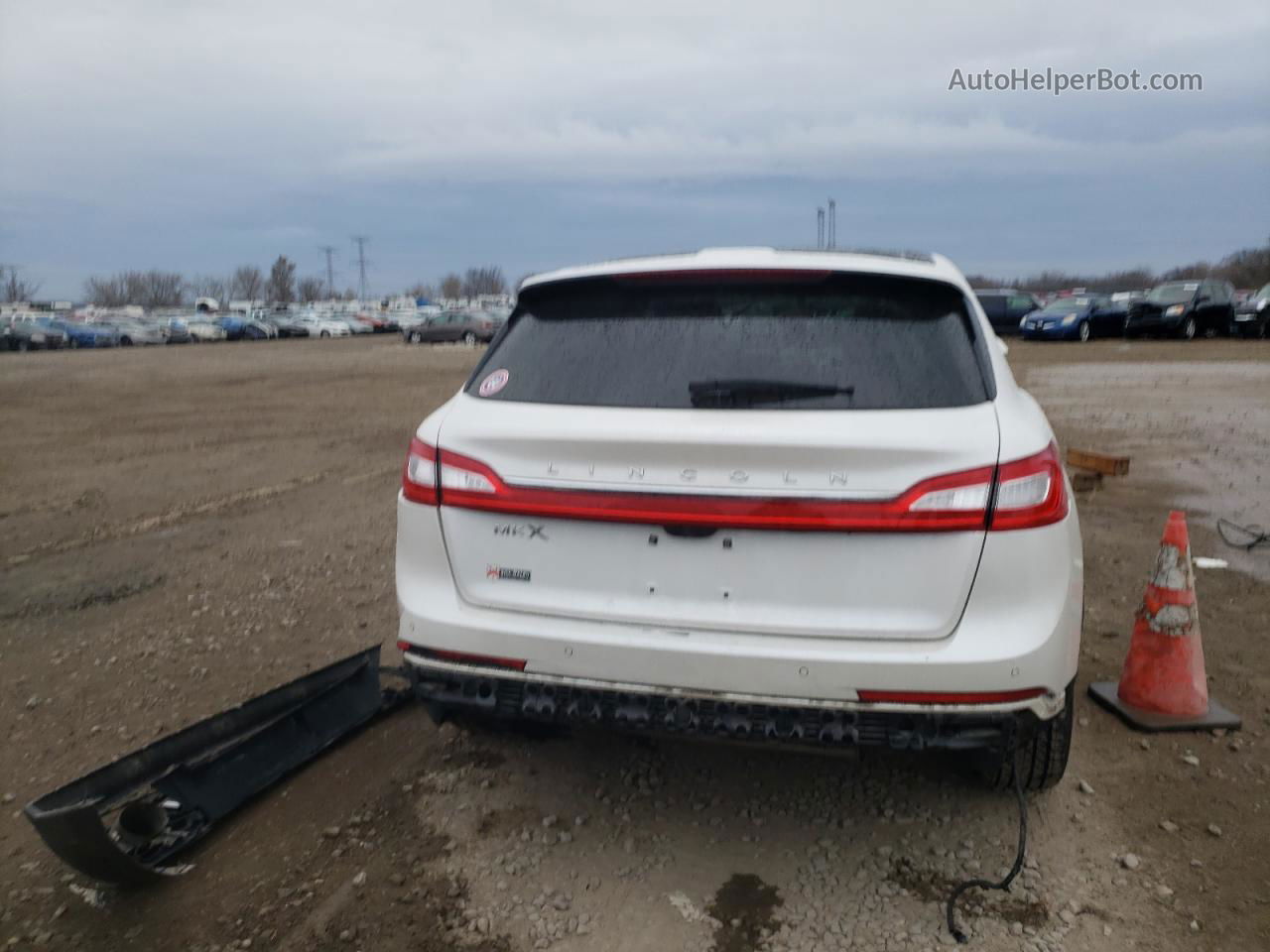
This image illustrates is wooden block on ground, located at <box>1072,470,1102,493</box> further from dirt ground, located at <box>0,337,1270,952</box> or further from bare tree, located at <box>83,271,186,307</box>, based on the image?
bare tree, located at <box>83,271,186,307</box>

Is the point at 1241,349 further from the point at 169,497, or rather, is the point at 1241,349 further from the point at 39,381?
the point at 39,381

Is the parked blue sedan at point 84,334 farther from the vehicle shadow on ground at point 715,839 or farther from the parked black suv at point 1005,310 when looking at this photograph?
the vehicle shadow on ground at point 715,839

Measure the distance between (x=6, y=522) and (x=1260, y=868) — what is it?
8.38m

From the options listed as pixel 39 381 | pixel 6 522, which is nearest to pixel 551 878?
pixel 6 522

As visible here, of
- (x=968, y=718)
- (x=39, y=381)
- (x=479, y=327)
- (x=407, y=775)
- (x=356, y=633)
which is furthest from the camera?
(x=479, y=327)

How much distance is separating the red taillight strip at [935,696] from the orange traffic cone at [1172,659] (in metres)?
1.78

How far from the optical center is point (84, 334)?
50.0 m

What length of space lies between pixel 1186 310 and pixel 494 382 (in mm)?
30617

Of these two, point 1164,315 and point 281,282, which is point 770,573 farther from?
point 281,282

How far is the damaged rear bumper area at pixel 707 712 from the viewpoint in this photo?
2.63 metres

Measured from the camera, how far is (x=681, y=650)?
270cm

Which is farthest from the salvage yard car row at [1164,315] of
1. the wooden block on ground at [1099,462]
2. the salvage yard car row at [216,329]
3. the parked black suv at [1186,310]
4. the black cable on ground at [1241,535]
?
the black cable on ground at [1241,535]

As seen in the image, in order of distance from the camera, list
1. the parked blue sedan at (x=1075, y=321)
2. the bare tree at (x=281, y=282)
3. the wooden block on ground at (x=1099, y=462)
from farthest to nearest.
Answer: the bare tree at (x=281, y=282) < the parked blue sedan at (x=1075, y=321) < the wooden block on ground at (x=1099, y=462)

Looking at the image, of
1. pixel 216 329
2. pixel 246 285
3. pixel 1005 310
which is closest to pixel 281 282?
pixel 246 285
